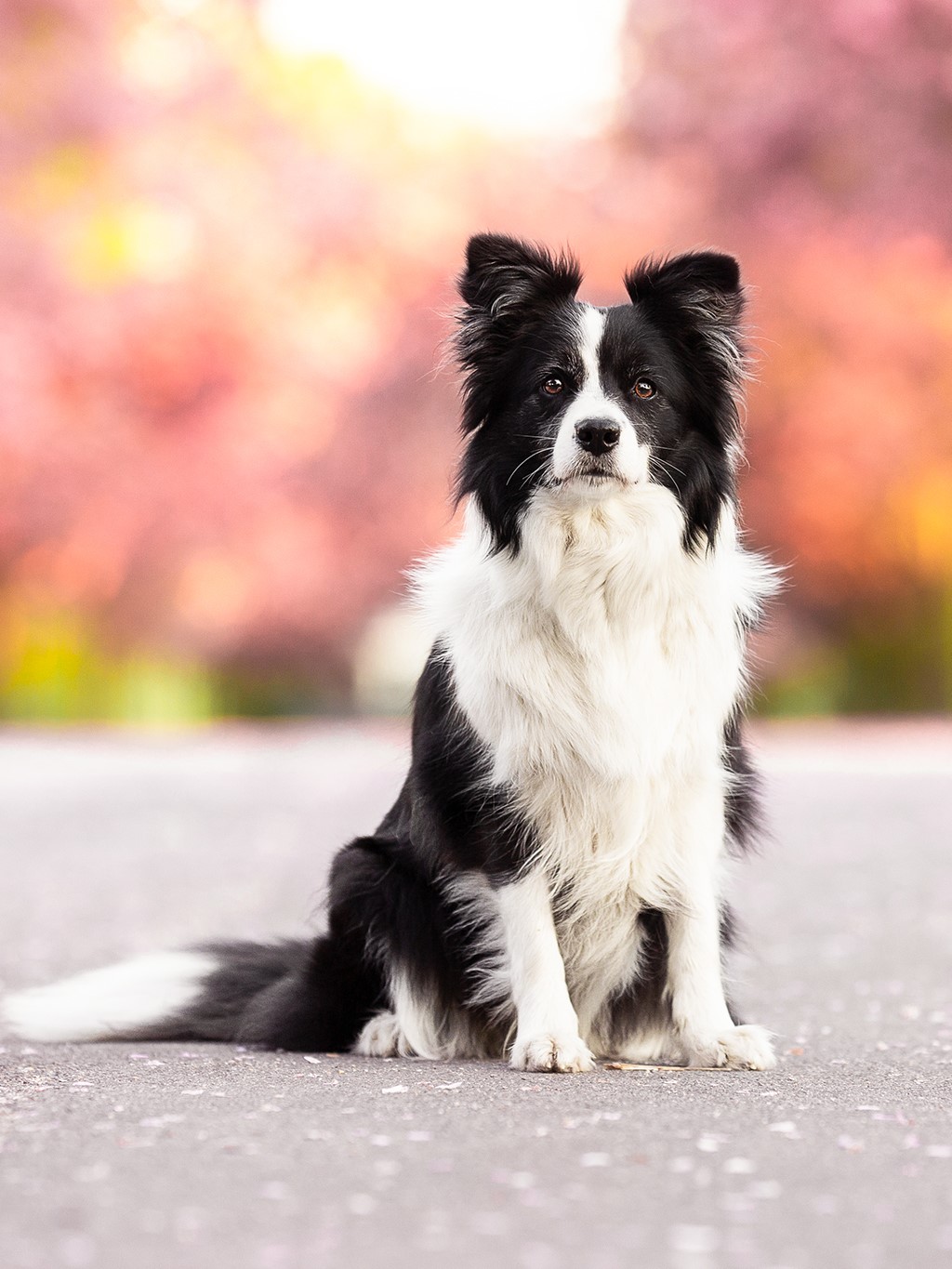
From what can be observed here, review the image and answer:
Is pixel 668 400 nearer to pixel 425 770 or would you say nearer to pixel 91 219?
pixel 425 770

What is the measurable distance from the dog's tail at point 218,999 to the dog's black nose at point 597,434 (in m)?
1.38

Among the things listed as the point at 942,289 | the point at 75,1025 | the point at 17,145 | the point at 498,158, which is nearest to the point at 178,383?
the point at 17,145

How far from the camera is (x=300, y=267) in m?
21.5

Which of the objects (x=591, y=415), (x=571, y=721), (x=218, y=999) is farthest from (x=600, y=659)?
(x=218, y=999)

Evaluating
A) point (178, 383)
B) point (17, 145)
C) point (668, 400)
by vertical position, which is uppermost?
point (17, 145)

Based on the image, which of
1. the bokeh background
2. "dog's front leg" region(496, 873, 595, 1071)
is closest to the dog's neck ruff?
"dog's front leg" region(496, 873, 595, 1071)

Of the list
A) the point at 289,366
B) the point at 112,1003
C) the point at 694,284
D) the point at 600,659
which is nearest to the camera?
the point at 600,659

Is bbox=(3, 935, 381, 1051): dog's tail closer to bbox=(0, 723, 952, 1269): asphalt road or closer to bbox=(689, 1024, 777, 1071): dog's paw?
bbox=(0, 723, 952, 1269): asphalt road

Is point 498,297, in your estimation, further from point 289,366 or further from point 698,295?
point 289,366

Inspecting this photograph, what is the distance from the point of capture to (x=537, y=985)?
3.80 metres

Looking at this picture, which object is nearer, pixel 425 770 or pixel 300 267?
pixel 425 770

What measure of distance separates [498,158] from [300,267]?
2.98 m

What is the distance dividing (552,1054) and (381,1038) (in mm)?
570

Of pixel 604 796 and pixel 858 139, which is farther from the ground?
pixel 858 139
